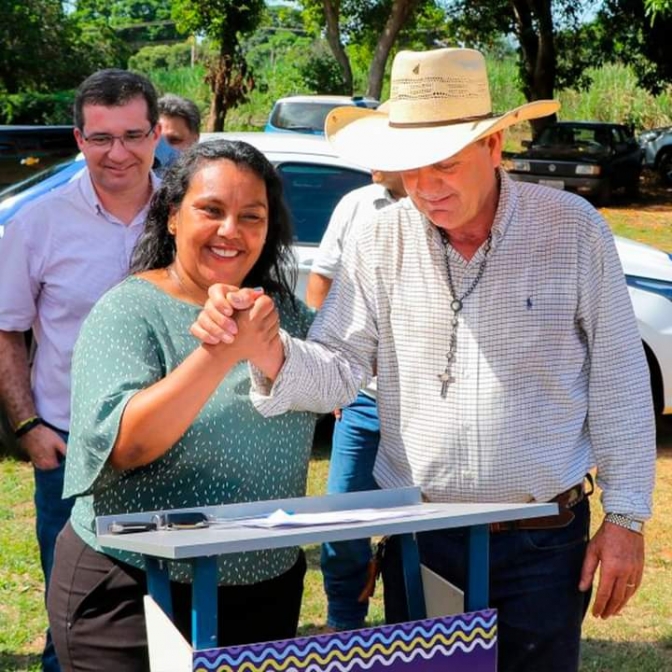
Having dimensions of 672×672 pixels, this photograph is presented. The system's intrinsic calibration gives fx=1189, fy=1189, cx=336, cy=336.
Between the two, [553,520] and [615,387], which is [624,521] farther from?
[615,387]

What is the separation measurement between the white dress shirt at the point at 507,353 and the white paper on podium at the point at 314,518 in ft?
1.20

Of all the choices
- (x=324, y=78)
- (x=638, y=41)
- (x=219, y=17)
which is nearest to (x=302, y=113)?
(x=219, y=17)

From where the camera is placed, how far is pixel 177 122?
21.5 feet

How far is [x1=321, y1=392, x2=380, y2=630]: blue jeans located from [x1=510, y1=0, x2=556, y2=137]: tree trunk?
2115 centimetres

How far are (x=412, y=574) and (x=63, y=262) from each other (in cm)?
161

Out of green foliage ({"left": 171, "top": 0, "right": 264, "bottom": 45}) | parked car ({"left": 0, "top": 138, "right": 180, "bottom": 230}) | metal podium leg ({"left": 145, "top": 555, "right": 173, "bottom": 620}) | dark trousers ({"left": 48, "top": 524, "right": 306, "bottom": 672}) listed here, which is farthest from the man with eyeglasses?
green foliage ({"left": 171, "top": 0, "right": 264, "bottom": 45})

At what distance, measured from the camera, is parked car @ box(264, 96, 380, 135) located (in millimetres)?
17828

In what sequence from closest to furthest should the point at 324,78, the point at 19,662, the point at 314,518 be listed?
the point at 314,518 → the point at 19,662 → the point at 324,78

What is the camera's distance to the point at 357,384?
2395 millimetres

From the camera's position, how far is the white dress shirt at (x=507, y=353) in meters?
2.37

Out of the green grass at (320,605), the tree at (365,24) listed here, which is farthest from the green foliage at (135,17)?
the green grass at (320,605)

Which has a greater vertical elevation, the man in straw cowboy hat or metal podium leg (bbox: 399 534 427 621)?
the man in straw cowboy hat

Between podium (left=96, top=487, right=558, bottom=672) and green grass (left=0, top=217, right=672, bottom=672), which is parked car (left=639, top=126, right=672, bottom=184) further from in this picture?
podium (left=96, top=487, right=558, bottom=672)

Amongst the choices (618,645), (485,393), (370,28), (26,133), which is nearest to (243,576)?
(485,393)
